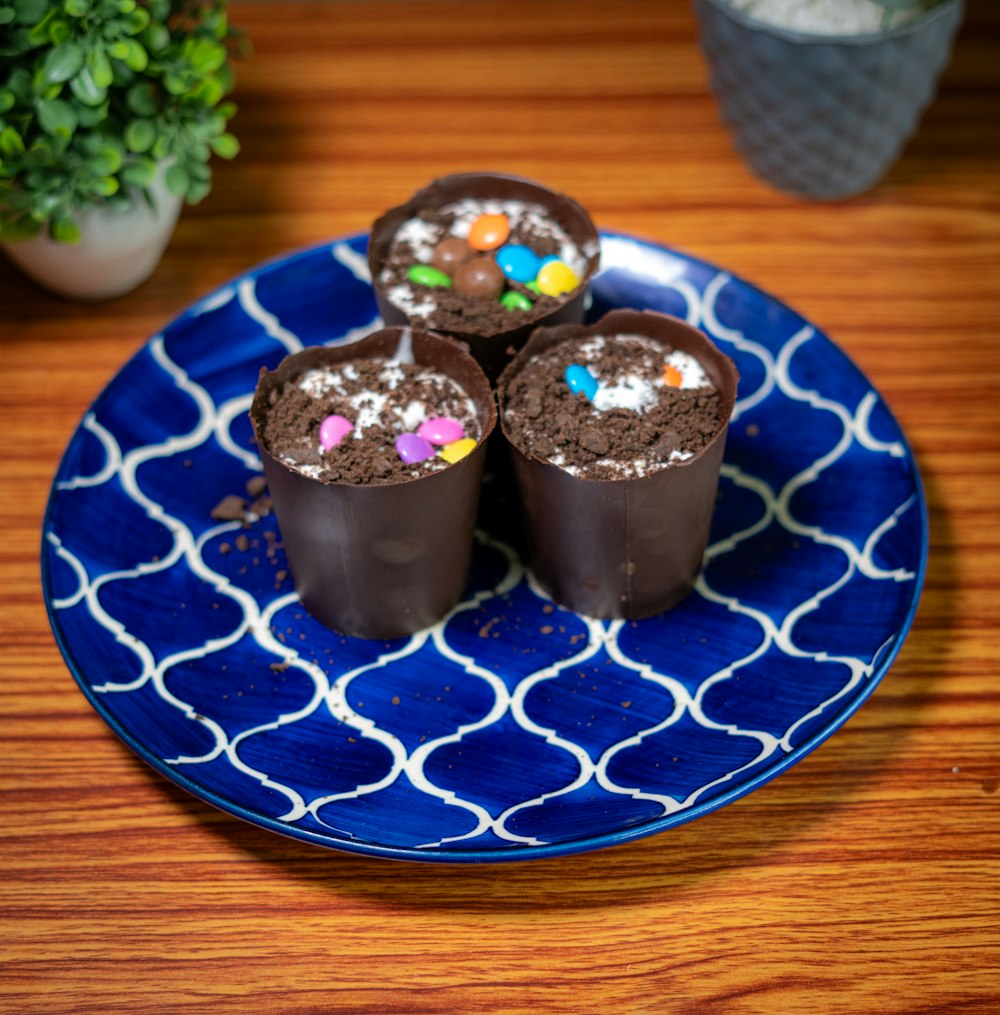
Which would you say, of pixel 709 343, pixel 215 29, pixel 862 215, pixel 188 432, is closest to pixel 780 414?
pixel 709 343

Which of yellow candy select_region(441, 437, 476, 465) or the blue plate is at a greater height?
yellow candy select_region(441, 437, 476, 465)

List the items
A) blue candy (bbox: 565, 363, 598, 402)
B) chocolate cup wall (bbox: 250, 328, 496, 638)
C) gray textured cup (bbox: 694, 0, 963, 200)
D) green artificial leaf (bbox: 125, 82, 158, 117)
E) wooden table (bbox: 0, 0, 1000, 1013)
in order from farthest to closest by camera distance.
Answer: gray textured cup (bbox: 694, 0, 963, 200), green artificial leaf (bbox: 125, 82, 158, 117), blue candy (bbox: 565, 363, 598, 402), chocolate cup wall (bbox: 250, 328, 496, 638), wooden table (bbox: 0, 0, 1000, 1013)

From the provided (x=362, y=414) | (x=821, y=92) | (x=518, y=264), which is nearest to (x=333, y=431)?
(x=362, y=414)

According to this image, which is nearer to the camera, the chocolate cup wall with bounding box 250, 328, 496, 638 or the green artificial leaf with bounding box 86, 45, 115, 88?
the chocolate cup wall with bounding box 250, 328, 496, 638

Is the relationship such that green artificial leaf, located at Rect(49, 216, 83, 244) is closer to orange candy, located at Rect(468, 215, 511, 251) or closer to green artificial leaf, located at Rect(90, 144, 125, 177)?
green artificial leaf, located at Rect(90, 144, 125, 177)

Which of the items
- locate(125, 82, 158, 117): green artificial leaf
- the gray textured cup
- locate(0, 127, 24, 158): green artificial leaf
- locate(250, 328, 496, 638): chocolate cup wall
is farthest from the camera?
the gray textured cup

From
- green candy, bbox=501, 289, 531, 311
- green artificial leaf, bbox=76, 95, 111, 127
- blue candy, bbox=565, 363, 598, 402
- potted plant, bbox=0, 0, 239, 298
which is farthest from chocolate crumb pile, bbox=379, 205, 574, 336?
green artificial leaf, bbox=76, 95, 111, 127

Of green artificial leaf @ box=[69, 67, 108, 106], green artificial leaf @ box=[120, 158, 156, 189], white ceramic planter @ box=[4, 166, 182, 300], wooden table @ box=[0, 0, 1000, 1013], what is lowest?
wooden table @ box=[0, 0, 1000, 1013]

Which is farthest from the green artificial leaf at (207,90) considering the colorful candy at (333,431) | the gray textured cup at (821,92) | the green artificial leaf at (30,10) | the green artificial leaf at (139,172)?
the gray textured cup at (821,92)
